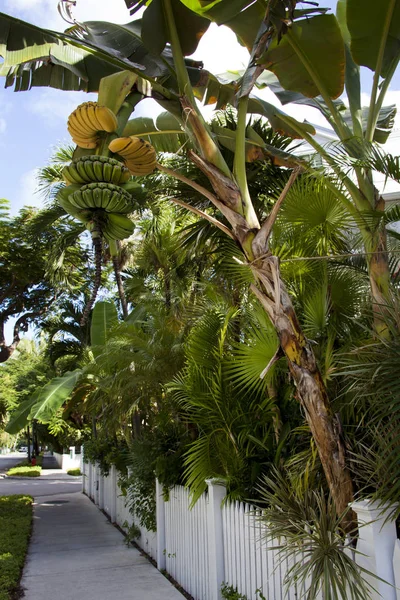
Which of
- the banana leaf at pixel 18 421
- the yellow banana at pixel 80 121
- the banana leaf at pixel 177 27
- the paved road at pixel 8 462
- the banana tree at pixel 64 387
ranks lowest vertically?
the paved road at pixel 8 462

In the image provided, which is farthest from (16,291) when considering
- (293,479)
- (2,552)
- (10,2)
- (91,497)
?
(293,479)

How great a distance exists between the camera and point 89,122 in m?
4.26

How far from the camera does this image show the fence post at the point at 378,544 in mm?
3248

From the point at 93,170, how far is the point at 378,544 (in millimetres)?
3228

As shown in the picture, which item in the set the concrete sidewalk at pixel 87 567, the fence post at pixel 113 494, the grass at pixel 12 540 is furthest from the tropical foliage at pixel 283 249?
the fence post at pixel 113 494

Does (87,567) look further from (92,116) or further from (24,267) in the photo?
(24,267)

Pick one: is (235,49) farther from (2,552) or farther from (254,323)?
(2,552)

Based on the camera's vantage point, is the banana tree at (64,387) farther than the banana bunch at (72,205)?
Yes

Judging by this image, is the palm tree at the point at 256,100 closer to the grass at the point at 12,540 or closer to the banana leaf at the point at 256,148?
the banana leaf at the point at 256,148

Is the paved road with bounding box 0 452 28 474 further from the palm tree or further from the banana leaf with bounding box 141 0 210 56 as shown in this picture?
the banana leaf with bounding box 141 0 210 56

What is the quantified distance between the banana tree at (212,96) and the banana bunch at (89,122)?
51 centimetres

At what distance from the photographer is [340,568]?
3238 mm

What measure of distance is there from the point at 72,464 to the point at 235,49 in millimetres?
35890

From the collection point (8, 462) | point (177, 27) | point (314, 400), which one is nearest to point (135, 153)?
point (177, 27)
